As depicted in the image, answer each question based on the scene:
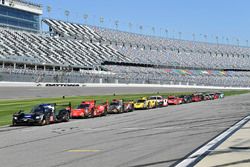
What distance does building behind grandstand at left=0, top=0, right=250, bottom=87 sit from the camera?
283 ft

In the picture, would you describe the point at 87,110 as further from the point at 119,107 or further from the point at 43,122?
the point at 43,122

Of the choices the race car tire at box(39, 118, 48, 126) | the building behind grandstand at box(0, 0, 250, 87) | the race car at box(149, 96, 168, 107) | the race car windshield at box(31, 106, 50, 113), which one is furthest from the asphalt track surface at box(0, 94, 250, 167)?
the building behind grandstand at box(0, 0, 250, 87)

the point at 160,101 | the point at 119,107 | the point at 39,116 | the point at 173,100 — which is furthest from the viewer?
the point at 173,100

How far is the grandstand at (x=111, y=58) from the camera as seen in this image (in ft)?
279

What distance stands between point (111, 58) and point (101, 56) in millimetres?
3523

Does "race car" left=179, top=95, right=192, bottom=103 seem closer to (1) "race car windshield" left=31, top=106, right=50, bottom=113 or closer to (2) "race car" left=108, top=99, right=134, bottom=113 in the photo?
(2) "race car" left=108, top=99, right=134, bottom=113

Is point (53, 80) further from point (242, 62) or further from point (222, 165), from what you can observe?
point (242, 62)

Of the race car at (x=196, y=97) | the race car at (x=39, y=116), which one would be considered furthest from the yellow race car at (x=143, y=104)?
the race car at (x=196, y=97)

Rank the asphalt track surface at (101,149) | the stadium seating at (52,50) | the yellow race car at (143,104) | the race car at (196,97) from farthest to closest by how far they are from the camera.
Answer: the stadium seating at (52,50) < the race car at (196,97) < the yellow race car at (143,104) < the asphalt track surface at (101,149)

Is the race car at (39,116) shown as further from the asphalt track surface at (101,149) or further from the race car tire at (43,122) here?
the asphalt track surface at (101,149)

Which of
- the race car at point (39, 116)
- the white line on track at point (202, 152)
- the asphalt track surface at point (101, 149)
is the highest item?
the race car at point (39, 116)

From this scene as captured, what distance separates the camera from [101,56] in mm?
118938

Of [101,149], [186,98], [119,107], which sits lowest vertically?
[101,149]

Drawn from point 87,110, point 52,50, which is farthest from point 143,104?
point 52,50
